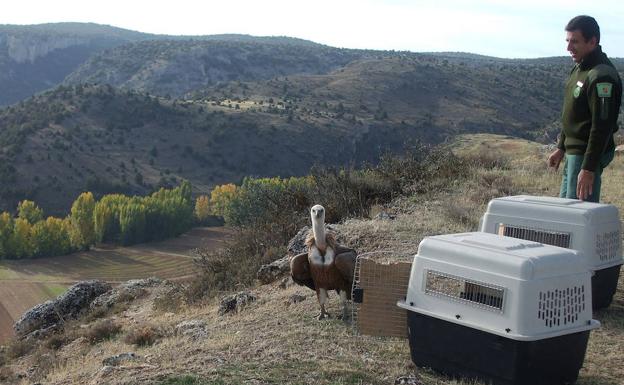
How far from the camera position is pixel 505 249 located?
4840 millimetres

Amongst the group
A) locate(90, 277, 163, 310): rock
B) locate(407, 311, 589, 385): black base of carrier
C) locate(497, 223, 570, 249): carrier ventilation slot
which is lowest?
locate(90, 277, 163, 310): rock

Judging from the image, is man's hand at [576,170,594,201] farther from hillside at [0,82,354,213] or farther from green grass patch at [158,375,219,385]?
hillside at [0,82,354,213]

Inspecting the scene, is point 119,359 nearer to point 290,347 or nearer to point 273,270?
point 290,347

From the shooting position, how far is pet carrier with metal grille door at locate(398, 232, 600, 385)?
4625mm

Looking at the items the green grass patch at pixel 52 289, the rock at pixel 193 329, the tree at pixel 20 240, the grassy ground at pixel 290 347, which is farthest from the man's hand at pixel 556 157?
the tree at pixel 20 240

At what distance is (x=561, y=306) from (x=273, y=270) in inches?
243

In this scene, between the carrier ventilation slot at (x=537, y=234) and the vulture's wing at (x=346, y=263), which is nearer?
the carrier ventilation slot at (x=537, y=234)

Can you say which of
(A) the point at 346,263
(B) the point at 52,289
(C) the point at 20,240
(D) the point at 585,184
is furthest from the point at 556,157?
(C) the point at 20,240

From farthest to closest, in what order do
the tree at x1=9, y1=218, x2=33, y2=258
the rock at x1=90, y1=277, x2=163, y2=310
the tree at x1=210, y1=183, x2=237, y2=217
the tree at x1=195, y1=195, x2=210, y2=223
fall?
the tree at x1=195, y1=195, x2=210, y2=223, the tree at x1=210, y1=183, x2=237, y2=217, the tree at x1=9, y1=218, x2=33, y2=258, the rock at x1=90, y1=277, x2=163, y2=310

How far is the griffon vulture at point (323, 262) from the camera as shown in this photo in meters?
6.57

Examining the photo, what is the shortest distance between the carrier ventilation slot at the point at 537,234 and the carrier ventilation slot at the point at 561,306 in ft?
4.36

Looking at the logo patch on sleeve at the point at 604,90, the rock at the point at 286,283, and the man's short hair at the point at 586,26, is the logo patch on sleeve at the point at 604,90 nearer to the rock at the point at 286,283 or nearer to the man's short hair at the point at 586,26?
the man's short hair at the point at 586,26

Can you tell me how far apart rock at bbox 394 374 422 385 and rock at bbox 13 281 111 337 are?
10.0 meters

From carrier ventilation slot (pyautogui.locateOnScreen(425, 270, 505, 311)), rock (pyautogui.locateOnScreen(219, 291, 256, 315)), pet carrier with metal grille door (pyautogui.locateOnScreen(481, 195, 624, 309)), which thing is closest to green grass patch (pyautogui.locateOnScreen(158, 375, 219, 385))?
carrier ventilation slot (pyautogui.locateOnScreen(425, 270, 505, 311))
